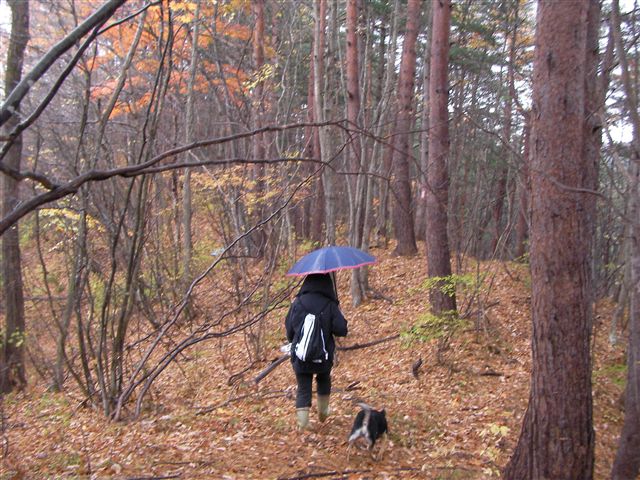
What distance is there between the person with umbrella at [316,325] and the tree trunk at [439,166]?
4.02m

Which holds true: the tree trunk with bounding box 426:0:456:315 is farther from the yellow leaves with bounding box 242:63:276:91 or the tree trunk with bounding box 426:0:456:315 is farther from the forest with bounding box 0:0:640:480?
the yellow leaves with bounding box 242:63:276:91

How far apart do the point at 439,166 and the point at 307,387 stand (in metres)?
5.35

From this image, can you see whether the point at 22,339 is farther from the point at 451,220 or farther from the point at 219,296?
the point at 451,220

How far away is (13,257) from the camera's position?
991 centimetres

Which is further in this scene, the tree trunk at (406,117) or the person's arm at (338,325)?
the tree trunk at (406,117)

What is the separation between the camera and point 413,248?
49.4 ft

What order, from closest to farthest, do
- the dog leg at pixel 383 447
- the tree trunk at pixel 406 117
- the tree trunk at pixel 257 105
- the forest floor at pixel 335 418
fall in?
the forest floor at pixel 335 418
the dog leg at pixel 383 447
the tree trunk at pixel 257 105
the tree trunk at pixel 406 117

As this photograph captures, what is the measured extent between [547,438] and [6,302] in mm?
9270

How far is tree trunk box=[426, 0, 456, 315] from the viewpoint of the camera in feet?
31.8

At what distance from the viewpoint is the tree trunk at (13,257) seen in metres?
9.40

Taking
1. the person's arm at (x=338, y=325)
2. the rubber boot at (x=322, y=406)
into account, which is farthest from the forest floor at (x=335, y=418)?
the person's arm at (x=338, y=325)

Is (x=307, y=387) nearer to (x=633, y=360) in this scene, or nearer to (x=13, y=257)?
(x=633, y=360)

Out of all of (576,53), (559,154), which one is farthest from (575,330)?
(576,53)

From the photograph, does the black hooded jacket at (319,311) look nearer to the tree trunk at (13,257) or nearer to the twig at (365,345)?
the twig at (365,345)
